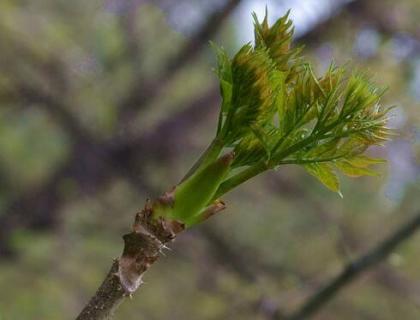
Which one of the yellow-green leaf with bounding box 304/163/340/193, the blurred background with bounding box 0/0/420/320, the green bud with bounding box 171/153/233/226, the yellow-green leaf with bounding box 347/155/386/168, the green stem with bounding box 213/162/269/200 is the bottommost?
the yellow-green leaf with bounding box 347/155/386/168

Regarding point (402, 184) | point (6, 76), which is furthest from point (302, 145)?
point (6, 76)

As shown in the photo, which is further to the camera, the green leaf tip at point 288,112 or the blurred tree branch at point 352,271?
the blurred tree branch at point 352,271

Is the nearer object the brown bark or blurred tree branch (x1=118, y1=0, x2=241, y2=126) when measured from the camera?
the brown bark

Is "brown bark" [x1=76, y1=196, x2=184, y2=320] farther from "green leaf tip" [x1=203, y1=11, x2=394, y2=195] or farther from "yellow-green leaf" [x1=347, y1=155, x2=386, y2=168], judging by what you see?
"yellow-green leaf" [x1=347, y1=155, x2=386, y2=168]

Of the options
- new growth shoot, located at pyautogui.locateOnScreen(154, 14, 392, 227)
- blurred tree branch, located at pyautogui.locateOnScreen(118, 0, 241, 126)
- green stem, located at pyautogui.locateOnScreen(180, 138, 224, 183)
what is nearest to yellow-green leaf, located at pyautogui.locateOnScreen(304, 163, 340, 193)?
new growth shoot, located at pyautogui.locateOnScreen(154, 14, 392, 227)

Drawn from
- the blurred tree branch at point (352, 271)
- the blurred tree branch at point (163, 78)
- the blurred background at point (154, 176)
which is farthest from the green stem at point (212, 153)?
the blurred tree branch at point (163, 78)

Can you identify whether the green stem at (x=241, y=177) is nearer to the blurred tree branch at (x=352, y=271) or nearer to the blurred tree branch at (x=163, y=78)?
the blurred tree branch at (x=352, y=271)

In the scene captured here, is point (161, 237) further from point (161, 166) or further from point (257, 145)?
point (161, 166)

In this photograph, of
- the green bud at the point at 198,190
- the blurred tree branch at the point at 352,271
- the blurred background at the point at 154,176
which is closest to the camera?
the green bud at the point at 198,190

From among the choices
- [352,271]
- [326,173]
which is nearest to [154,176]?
[352,271]

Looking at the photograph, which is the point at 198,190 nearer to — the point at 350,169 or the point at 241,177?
the point at 241,177
